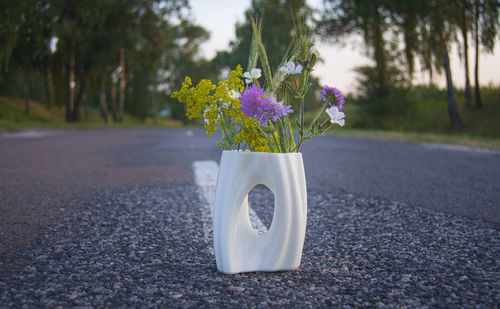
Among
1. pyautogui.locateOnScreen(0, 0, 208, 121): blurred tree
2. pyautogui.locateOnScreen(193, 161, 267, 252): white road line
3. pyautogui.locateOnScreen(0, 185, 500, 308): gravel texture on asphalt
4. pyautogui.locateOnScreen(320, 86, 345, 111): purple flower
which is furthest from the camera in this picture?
pyautogui.locateOnScreen(0, 0, 208, 121): blurred tree

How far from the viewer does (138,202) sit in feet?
9.61

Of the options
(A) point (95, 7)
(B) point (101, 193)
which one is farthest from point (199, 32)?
(B) point (101, 193)

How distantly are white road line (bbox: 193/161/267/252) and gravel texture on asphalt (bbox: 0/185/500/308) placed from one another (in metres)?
0.06

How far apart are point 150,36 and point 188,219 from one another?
24.3 m

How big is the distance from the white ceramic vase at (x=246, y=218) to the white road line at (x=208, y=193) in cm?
32

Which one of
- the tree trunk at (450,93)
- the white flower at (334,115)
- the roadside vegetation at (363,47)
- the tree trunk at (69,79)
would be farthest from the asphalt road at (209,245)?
the tree trunk at (69,79)

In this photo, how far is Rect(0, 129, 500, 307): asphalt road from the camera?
141cm

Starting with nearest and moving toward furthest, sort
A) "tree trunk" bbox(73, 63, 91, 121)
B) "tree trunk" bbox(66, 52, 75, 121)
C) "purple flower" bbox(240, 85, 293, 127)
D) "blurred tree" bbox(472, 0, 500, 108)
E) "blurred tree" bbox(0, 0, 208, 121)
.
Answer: "purple flower" bbox(240, 85, 293, 127)
"blurred tree" bbox(472, 0, 500, 108)
"blurred tree" bbox(0, 0, 208, 121)
"tree trunk" bbox(66, 52, 75, 121)
"tree trunk" bbox(73, 63, 91, 121)

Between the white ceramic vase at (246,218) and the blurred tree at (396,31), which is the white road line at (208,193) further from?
the blurred tree at (396,31)

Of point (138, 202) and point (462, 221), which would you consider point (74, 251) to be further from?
point (462, 221)

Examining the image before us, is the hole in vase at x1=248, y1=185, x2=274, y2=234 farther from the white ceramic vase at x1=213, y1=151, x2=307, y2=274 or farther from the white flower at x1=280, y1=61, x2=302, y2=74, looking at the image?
the white flower at x1=280, y1=61, x2=302, y2=74

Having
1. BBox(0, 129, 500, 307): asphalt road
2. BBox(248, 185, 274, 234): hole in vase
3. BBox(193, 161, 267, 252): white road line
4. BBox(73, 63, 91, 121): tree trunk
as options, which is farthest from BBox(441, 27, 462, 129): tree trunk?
BBox(73, 63, 91, 121): tree trunk

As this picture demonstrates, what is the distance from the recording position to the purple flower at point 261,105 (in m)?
1.54

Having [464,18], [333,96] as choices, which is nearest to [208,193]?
[333,96]
